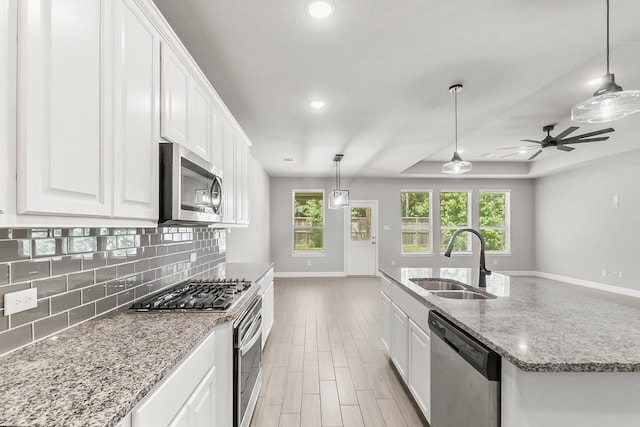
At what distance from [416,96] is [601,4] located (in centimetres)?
145

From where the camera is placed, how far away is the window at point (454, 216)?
7906mm

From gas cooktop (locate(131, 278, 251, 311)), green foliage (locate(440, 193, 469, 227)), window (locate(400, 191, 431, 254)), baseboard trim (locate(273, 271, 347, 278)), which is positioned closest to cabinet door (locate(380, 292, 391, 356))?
gas cooktop (locate(131, 278, 251, 311))

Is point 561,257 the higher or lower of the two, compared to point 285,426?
higher

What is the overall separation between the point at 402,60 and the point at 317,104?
109 centimetres

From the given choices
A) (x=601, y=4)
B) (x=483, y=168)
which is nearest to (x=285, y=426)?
(x=601, y=4)

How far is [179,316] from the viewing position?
1534 mm

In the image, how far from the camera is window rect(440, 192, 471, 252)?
791cm

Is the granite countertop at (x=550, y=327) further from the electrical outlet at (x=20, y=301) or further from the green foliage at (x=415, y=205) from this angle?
the green foliage at (x=415, y=205)

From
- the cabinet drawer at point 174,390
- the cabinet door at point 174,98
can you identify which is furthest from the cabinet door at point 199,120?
the cabinet drawer at point 174,390

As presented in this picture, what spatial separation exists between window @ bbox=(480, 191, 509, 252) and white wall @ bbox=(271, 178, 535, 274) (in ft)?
0.51

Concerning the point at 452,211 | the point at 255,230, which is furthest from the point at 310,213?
the point at 452,211

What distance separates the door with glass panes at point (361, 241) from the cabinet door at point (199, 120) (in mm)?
5936

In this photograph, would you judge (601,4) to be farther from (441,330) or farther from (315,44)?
(441,330)

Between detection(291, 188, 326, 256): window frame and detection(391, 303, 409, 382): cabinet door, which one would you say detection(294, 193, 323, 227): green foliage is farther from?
detection(391, 303, 409, 382): cabinet door
